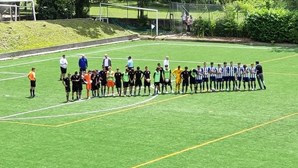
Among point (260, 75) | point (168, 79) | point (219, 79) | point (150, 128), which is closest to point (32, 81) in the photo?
point (168, 79)

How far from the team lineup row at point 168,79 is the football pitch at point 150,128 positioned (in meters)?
0.80

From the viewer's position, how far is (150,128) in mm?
26344

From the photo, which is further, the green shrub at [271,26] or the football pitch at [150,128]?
the green shrub at [271,26]

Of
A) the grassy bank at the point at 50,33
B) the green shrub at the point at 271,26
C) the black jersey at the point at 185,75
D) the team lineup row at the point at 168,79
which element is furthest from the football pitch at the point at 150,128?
the green shrub at the point at 271,26

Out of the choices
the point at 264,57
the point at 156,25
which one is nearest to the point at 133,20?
the point at 156,25

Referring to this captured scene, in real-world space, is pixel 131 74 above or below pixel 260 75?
above

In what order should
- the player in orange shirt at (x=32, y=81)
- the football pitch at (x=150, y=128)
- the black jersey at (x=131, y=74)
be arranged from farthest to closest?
the black jersey at (x=131, y=74) → the player in orange shirt at (x=32, y=81) → the football pitch at (x=150, y=128)

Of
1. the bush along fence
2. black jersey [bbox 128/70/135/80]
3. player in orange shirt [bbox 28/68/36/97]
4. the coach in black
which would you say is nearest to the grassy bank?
the bush along fence

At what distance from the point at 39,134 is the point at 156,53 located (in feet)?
88.7

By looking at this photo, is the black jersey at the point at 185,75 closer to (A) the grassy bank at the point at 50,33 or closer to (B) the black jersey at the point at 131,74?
(B) the black jersey at the point at 131,74

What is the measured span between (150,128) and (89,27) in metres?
36.4

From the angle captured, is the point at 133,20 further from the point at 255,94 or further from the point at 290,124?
the point at 290,124

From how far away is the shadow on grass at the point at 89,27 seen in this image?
5994 cm

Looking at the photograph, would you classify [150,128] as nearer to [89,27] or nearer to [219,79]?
[219,79]
